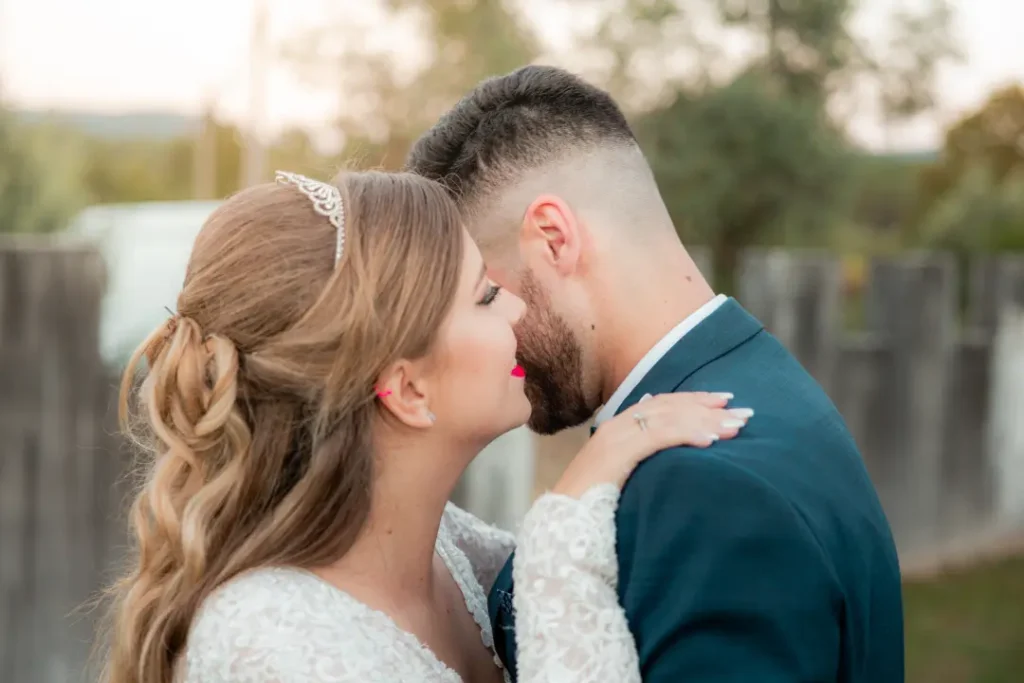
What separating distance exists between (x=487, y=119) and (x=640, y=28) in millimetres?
13674

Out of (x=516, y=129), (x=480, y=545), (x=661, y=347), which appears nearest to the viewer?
(x=661, y=347)

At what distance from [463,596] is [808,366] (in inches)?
163

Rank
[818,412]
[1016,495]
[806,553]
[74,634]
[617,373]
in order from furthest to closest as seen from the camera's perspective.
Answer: [1016,495]
[74,634]
[617,373]
[818,412]
[806,553]

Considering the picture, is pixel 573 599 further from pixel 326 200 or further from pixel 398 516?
pixel 326 200

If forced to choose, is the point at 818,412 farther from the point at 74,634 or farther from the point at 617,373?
the point at 74,634

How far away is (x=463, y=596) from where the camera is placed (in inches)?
94.1

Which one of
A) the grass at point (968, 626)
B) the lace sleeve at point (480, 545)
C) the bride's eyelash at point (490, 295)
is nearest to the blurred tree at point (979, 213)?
the grass at point (968, 626)

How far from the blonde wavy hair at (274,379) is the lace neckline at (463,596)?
7 centimetres

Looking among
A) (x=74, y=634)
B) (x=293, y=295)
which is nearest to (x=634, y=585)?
(x=293, y=295)

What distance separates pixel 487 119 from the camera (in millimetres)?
2422

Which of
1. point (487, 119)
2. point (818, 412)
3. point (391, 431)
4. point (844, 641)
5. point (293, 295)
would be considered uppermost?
point (487, 119)

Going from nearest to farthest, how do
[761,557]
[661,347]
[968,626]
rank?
[761,557] < [661,347] < [968,626]

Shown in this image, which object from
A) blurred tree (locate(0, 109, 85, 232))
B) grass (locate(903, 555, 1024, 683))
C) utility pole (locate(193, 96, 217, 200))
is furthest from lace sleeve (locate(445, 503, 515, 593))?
utility pole (locate(193, 96, 217, 200))

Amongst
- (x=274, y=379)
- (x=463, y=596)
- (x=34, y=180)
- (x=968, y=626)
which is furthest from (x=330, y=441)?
(x=34, y=180)
